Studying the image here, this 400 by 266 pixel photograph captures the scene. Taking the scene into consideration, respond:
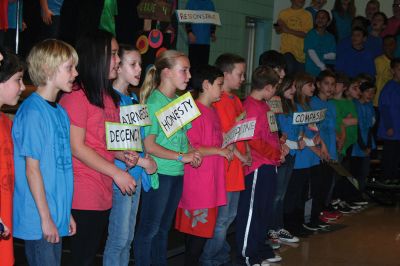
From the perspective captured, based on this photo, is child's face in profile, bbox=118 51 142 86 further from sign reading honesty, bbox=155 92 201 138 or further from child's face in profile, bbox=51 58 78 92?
child's face in profile, bbox=51 58 78 92

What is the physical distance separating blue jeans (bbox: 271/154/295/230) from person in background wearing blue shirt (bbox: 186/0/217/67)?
2944 mm

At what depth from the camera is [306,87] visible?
6316mm

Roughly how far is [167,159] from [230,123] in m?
0.88

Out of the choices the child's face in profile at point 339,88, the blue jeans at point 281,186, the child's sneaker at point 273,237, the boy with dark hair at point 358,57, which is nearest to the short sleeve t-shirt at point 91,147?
the blue jeans at point 281,186

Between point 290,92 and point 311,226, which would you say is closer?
point 290,92

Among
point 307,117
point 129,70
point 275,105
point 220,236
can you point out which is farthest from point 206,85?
point 307,117

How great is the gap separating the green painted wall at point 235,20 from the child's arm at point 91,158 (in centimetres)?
779

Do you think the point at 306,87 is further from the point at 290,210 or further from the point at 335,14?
the point at 335,14

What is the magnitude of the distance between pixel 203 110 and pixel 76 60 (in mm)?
1487

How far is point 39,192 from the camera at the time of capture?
Result: 3.04 m

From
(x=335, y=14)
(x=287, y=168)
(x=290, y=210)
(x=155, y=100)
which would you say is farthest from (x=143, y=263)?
(x=335, y=14)

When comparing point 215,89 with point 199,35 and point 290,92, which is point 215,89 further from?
point 199,35

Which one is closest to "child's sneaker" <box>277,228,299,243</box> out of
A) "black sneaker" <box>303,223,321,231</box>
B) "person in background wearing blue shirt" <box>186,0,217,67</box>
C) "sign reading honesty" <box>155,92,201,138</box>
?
"black sneaker" <box>303,223,321,231</box>

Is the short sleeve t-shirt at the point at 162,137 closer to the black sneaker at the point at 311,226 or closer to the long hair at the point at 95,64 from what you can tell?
the long hair at the point at 95,64
